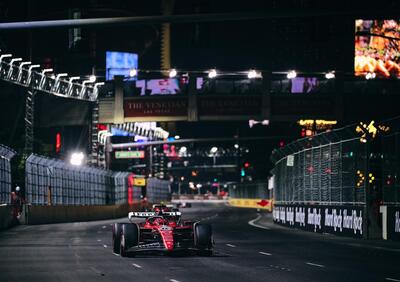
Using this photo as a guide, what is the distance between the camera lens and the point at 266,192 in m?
122

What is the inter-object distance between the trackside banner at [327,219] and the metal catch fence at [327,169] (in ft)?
1.08

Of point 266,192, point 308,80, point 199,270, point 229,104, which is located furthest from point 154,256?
point 266,192

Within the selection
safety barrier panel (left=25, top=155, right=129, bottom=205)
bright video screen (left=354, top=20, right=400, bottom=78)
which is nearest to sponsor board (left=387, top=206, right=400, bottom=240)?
safety barrier panel (left=25, top=155, right=129, bottom=205)

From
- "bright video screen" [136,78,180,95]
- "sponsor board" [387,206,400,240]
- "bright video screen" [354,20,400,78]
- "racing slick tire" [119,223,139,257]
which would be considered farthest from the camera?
"bright video screen" [354,20,400,78]

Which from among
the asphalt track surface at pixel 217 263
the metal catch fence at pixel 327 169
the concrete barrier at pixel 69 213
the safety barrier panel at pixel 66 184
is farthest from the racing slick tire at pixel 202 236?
the concrete barrier at pixel 69 213

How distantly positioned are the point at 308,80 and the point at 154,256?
57060mm

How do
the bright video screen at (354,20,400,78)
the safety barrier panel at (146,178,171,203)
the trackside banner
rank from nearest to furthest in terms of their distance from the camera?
the trackside banner
the bright video screen at (354,20,400,78)
the safety barrier panel at (146,178,171,203)

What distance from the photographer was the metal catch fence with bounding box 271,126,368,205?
36.4 meters

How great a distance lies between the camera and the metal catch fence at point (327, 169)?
36406mm

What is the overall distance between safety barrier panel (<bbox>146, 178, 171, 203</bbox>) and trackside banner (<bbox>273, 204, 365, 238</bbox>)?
58.5 meters

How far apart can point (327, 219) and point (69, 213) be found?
26160mm

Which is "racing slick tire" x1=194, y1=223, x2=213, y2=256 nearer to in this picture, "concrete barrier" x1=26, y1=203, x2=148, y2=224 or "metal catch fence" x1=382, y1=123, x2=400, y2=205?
"metal catch fence" x1=382, y1=123, x2=400, y2=205

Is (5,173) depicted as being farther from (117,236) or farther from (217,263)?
(217,263)

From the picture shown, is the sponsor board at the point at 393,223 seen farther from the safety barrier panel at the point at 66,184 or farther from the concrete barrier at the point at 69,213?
the concrete barrier at the point at 69,213
